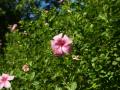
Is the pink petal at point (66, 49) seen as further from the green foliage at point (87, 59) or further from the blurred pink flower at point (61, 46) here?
the green foliage at point (87, 59)

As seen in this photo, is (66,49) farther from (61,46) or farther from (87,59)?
(87,59)

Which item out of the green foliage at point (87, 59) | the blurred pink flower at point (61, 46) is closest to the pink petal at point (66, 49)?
the blurred pink flower at point (61, 46)

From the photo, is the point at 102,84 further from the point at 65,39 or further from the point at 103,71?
the point at 65,39

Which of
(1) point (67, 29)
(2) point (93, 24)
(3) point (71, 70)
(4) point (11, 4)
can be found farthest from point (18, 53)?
(4) point (11, 4)

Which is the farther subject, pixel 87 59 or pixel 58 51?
pixel 87 59

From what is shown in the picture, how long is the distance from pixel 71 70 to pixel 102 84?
0.30 m

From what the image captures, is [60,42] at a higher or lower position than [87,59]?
higher

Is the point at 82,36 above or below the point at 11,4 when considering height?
above

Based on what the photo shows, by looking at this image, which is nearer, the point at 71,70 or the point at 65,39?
the point at 65,39

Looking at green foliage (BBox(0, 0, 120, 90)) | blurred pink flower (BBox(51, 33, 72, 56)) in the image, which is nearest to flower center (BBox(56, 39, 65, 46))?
blurred pink flower (BBox(51, 33, 72, 56))

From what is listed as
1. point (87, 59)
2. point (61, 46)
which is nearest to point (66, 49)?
point (61, 46)

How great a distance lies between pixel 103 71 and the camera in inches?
178

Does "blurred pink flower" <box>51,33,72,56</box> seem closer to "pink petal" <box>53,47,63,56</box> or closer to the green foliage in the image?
"pink petal" <box>53,47,63,56</box>

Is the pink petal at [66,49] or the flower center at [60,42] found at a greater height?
the flower center at [60,42]
